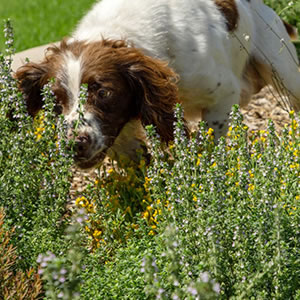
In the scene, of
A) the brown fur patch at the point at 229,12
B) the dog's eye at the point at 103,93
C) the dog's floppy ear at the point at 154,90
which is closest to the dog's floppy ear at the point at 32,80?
the dog's eye at the point at 103,93

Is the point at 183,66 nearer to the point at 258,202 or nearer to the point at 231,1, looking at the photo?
the point at 231,1

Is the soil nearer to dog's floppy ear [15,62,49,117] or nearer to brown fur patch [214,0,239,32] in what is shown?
brown fur patch [214,0,239,32]

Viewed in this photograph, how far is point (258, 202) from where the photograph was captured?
2.66 m

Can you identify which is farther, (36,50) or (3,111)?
(36,50)

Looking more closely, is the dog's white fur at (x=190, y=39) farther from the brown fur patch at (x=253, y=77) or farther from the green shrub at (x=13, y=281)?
the green shrub at (x=13, y=281)

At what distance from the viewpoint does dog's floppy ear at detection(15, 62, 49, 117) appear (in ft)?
13.4

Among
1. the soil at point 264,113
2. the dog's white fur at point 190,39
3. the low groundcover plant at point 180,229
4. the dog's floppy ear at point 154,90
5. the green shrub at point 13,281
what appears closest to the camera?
the low groundcover plant at point 180,229

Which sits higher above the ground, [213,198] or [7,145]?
[213,198]

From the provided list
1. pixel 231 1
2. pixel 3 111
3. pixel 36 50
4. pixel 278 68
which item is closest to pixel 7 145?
pixel 3 111

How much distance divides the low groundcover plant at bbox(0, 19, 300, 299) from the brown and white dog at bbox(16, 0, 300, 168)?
1.41ft

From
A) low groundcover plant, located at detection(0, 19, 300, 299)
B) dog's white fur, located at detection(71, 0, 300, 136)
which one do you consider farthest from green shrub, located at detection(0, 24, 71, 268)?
dog's white fur, located at detection(71, 0, 300, 136)

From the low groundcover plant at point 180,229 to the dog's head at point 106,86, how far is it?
0.38 metres

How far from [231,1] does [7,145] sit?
2.23 m

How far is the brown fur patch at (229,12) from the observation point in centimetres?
459
